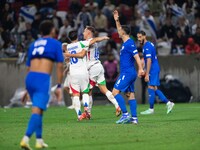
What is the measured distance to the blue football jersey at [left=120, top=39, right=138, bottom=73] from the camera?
18.0 m

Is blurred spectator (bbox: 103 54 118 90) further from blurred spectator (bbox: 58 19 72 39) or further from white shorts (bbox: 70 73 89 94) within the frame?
white shorts (bbox: 70 73 89 94)

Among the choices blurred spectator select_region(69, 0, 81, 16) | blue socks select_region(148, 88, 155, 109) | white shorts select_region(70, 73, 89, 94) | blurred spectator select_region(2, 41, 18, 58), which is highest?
blurred spectator select_region(69, 0, 81, 16)

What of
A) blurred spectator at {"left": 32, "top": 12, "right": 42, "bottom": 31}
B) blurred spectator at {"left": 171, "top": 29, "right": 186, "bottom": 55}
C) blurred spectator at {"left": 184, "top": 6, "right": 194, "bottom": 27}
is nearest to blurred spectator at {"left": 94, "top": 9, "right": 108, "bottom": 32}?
blurred spectator at {"left": 32, "top": 12, "right": 42, "bottom": 31}

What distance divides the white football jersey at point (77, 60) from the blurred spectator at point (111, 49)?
1000cm

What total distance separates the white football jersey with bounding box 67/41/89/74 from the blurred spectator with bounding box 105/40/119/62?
10.0 m

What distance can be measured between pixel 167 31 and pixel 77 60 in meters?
11.6

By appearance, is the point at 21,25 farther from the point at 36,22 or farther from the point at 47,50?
the point at 47,50

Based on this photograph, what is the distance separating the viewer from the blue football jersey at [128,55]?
711 inches

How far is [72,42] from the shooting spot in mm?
19844

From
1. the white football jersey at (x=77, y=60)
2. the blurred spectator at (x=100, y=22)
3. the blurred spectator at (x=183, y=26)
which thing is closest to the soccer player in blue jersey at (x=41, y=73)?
the white football jersey at (x=77, y=60)

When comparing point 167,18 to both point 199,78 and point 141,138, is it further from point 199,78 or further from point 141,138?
point 141,138

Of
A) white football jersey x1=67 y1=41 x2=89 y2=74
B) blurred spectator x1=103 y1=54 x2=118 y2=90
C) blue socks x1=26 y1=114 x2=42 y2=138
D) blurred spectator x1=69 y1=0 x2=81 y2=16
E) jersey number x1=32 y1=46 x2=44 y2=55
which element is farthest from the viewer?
blurred spectator x1=69 y1=0 x2=81 y2=16

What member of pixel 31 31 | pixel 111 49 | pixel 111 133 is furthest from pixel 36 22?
pixel 111 133

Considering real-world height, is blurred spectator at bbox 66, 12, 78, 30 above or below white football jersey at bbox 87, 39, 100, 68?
above
